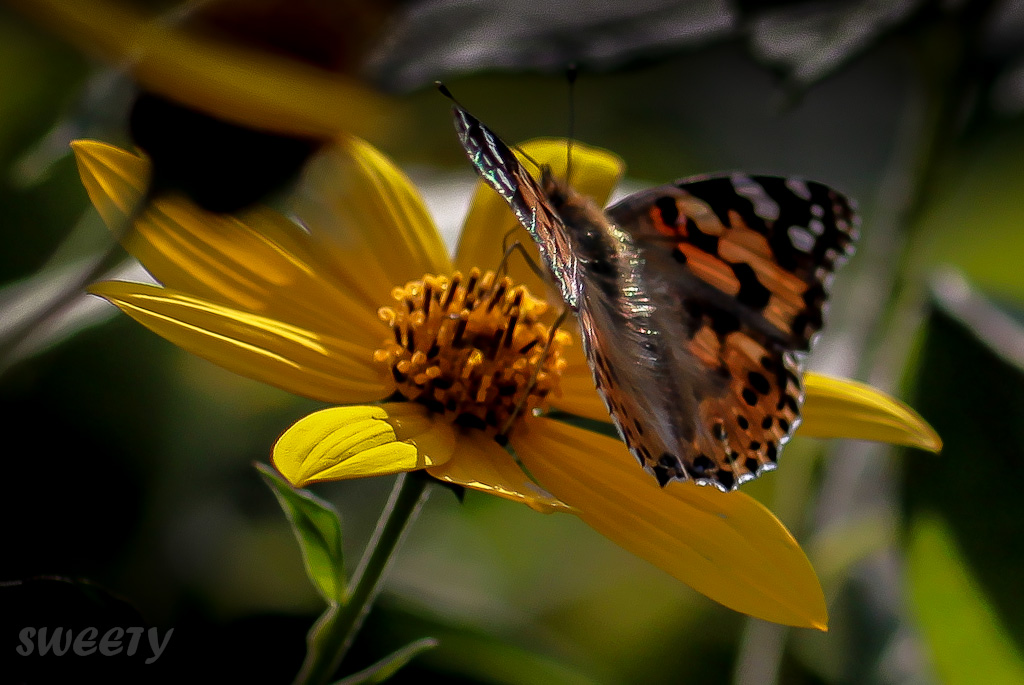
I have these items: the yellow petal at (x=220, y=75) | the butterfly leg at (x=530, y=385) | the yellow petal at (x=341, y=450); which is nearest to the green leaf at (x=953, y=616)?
the butterfly leg at (x=530, y=385)

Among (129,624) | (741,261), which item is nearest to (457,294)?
(741,261)

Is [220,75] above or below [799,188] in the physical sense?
above

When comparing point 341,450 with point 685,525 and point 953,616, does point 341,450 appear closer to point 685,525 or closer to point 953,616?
point 685,525

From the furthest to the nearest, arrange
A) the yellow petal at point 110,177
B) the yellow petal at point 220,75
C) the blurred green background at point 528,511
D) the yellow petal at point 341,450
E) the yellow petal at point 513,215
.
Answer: the yellow petal at point 513,215 → the blurred green background at point 528,511 → the yellow petal at point 110,177 → the yellow petal at point 341,450 → the yellow petal at point 220,75

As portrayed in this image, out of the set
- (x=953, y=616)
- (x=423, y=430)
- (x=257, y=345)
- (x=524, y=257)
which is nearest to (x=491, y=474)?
(x=423, y=430)

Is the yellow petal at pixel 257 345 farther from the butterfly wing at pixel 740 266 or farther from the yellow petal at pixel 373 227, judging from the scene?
the butterfly wing at pixel 740 266

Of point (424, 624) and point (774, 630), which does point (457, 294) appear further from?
point (774, 630)
